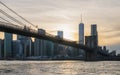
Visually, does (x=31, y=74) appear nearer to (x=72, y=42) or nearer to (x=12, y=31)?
(x=12, y=31)

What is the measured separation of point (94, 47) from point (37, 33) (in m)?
77.3

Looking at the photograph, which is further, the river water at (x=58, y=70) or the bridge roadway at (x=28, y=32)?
the bridge roadway at (x=28, y=32)

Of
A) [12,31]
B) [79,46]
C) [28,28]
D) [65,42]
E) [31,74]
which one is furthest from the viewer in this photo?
[79,46]

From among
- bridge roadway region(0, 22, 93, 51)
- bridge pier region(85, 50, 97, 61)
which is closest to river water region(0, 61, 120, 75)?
bridge roadway region(0, 22, 93, 51)

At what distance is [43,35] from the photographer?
121312mm

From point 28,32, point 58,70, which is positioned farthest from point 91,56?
point 58,70

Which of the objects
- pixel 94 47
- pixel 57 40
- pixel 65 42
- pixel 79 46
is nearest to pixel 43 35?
pixel 57 40

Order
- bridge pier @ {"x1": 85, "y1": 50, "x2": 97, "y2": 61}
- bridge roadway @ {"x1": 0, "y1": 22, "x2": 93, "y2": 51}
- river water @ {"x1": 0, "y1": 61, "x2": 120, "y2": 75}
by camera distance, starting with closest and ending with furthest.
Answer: river water @ {"x1": 0, "y1": 61, "x2": 120, "y2": 75}, bridge roadway @ {"x1": 0, "y1": 22, "x2": 93, "y2": 51}, bridge pier @ {"x1": 85, "y1": 50, "x2": 97, "y2": 61}

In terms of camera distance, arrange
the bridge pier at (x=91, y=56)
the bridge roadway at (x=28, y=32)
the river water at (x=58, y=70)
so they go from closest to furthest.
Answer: the river water at (x=58, y=70) → the bridge roadway at (x=28, y=32) → the bridge pier at (x=91, y=56)

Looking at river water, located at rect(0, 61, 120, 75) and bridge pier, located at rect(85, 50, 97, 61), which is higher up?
bridge pier, located at rect(85, 50, 97, 61)

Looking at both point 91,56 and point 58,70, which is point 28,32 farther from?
point 91,56

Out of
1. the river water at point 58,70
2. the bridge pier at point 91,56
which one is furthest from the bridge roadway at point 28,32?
the bridge pier at point 91,56

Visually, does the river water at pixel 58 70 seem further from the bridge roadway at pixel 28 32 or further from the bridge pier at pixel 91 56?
the bridge pier at pixel 91 56

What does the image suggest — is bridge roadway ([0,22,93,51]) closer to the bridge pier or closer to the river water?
the river water
